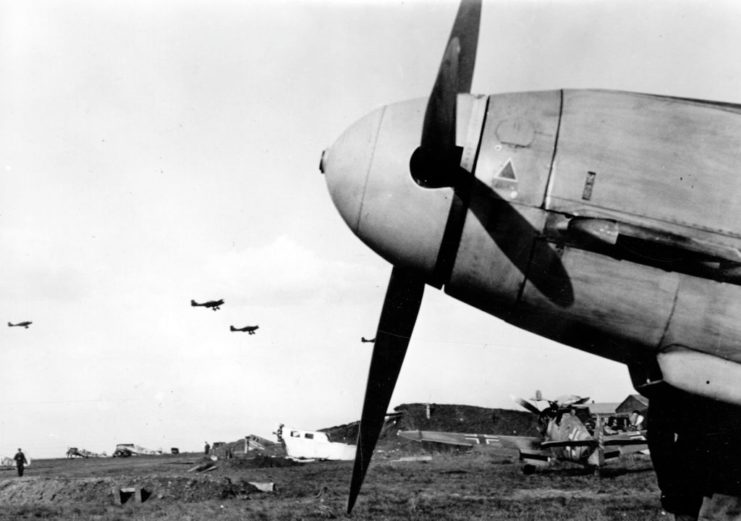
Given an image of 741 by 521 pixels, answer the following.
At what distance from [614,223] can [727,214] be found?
2.36 feet

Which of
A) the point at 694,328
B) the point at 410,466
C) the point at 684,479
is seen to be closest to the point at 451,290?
the point at 694,328

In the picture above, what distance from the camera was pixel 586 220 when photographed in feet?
12.5

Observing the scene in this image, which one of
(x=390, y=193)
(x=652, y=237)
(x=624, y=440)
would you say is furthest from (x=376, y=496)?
(x=624, y=440)

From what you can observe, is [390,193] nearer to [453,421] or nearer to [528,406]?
[528,406]

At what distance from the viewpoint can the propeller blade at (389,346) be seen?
5.06 metres

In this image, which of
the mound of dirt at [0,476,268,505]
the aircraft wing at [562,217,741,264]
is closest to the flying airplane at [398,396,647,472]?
the mound of dirt at [0,476,268,505]

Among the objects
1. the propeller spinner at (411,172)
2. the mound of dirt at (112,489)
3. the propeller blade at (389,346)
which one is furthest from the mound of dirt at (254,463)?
the propeller spinner at (411,172)

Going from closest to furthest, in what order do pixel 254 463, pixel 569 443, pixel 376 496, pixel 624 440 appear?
pixel 376 496
pixel 569 443
pixel 624 440
pixel 254 463

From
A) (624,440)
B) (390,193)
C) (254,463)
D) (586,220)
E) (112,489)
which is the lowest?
(254,463)

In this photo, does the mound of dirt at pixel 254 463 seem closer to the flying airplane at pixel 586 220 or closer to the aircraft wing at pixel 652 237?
the flying airplane at pixel 586 220

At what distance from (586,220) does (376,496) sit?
11.4 meters

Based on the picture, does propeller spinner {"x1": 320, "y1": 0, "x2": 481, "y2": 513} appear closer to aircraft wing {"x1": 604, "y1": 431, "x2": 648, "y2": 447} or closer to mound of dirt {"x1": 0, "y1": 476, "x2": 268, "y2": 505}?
mound of dirt {"x1": 0, "y1": 476, "x2": 268, "y2": 505}

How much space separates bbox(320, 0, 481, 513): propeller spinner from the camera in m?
3.91

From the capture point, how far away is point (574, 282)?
3.92 m
